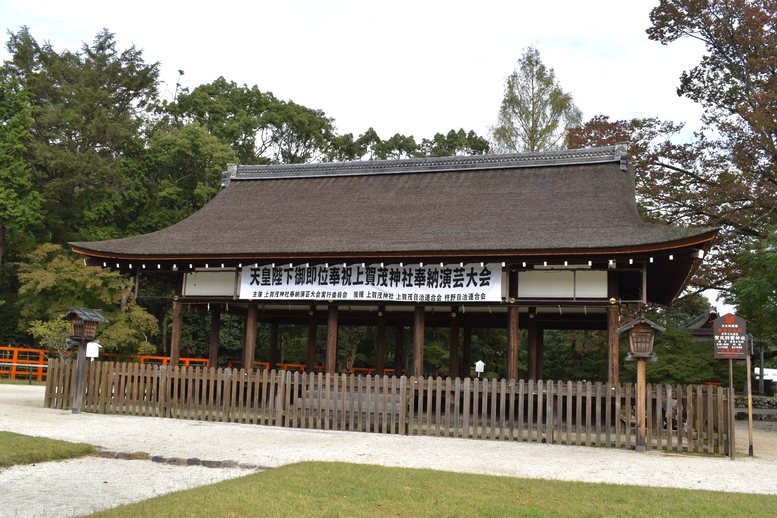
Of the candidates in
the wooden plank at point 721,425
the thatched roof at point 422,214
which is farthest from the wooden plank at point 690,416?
the thatched roof at point 422,214

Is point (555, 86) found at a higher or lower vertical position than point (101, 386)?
higher

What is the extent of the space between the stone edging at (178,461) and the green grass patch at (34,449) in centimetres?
34

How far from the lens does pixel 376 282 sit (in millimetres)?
15562

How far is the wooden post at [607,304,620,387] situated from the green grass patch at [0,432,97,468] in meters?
9.32

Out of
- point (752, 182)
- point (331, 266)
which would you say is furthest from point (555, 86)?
point (331, 266)

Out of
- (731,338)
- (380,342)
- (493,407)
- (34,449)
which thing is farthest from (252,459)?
(380,342)

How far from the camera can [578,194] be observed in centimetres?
1683

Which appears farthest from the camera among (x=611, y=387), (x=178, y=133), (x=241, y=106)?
(x=241, y=106)

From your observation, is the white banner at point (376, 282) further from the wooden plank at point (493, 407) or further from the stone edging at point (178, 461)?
the stone edging at point (178, 461)

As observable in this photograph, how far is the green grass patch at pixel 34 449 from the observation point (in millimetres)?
9004

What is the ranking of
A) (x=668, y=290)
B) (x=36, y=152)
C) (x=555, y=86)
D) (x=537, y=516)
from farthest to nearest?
(x=555, y=86) < (x=36, y=152) < (x=668, y=290) < (x=537, y=516)

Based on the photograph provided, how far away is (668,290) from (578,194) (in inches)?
155

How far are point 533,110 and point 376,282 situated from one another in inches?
792

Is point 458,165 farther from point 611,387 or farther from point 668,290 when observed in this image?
point 611,387
